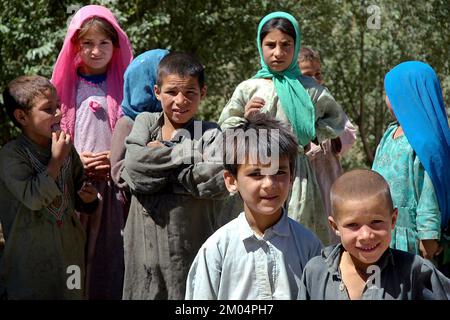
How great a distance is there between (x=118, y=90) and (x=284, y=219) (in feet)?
6.14

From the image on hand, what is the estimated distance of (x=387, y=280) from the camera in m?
3.32

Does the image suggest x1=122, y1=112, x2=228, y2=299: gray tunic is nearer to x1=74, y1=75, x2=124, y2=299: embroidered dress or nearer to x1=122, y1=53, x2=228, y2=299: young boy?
x1=122, y1=53, x2=228, y2=299: young boy

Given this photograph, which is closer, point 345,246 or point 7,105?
point 345,246

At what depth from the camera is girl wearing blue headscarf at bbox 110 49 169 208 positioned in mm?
4602

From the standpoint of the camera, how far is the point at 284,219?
360cm

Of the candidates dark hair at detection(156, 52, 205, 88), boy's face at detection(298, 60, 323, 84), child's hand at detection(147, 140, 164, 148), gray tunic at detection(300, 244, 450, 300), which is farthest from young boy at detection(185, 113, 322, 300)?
boy's face at detection(298, 60, 323, 84)

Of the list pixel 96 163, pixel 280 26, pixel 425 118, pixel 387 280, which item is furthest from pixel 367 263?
pixel 280 26

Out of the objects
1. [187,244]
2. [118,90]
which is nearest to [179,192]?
[187,244]

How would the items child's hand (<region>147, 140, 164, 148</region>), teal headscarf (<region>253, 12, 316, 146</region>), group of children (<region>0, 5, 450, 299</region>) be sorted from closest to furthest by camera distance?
group of children (<region>0, 5, 450, 299</region>) < child's hand (<region>147, 140, 164, 148</region>) < teal headscarf (<region>253, 12, 316, 146</region>)

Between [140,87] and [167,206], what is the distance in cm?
81

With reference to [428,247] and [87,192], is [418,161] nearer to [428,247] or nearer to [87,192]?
[428,247]

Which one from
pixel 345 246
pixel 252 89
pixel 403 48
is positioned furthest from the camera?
pixel 403 48

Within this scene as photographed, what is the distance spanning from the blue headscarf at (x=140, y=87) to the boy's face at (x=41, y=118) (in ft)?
1.34

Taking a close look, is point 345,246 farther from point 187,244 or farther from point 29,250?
point 29,250
